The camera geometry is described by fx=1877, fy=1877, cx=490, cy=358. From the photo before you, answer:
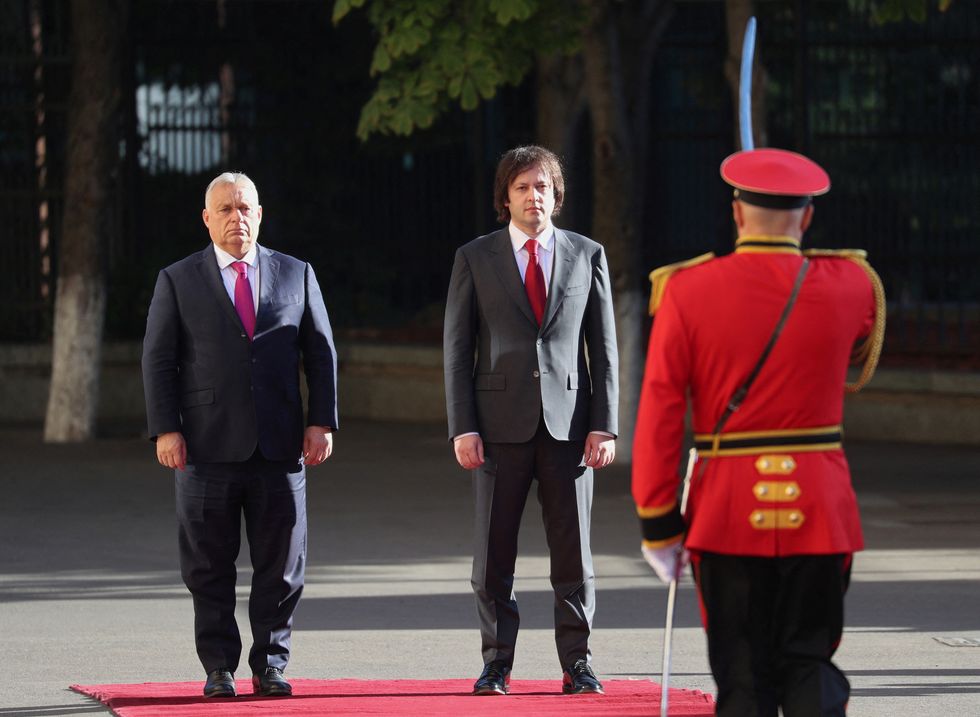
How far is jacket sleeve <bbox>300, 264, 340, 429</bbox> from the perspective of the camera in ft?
A: 22.3

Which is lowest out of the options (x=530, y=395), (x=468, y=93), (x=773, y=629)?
(x=773, y=629)

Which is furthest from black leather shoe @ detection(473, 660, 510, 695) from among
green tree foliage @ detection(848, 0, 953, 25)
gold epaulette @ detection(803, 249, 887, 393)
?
green tree foliage @ detection(848, 0, 953, 25)

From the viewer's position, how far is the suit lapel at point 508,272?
6.68 meters

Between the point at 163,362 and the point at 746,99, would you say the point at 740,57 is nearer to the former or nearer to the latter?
the point at 163,362

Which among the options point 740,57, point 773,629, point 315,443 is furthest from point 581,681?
point 740,57

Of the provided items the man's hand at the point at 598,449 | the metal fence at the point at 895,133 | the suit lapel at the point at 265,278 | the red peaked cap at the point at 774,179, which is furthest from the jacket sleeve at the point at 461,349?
the metal fence at the point at 895,133

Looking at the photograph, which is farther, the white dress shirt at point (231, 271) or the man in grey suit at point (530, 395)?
the white dress shirt at point (231, 271)

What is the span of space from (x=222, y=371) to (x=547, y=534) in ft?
4.23

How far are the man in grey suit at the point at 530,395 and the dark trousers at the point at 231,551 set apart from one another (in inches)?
25.9

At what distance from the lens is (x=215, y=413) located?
664cm

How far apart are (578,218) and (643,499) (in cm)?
1406

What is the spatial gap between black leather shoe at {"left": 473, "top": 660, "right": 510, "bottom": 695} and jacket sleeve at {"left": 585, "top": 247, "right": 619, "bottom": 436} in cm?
89

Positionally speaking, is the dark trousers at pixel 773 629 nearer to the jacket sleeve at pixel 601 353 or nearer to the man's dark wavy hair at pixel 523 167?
the jacket sleeve at pixel 601 353

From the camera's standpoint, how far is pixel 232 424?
6.64 m
